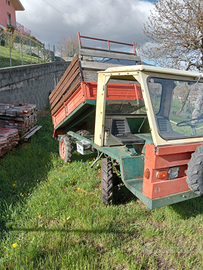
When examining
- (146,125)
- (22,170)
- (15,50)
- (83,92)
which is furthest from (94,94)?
(15,50)

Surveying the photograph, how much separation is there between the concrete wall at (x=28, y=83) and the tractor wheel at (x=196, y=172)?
698cm

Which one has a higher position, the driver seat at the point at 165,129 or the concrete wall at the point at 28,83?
the concrete wall at the point at 28,83

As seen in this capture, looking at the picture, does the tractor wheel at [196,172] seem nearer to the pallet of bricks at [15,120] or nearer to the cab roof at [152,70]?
the cab roof at [152,70]

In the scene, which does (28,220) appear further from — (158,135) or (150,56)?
(150,56)

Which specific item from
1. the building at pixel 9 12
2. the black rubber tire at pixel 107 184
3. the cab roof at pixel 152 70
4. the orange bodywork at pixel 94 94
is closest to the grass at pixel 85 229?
the black rubber tire at pixel 107 184

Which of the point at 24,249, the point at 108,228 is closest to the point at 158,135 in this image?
the point at 108,228

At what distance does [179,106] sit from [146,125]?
147 cm

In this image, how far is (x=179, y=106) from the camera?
318 cm

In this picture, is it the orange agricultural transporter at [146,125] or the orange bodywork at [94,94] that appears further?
the orange bodywork at [94,94]

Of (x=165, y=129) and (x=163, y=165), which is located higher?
(x=165, y=129)

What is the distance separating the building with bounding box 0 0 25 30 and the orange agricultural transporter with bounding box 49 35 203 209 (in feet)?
76.6

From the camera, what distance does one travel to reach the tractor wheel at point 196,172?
2.48 metres

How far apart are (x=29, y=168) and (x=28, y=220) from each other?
71.5 inches

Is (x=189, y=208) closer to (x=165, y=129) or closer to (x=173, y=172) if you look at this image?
(x=173, y=172)
